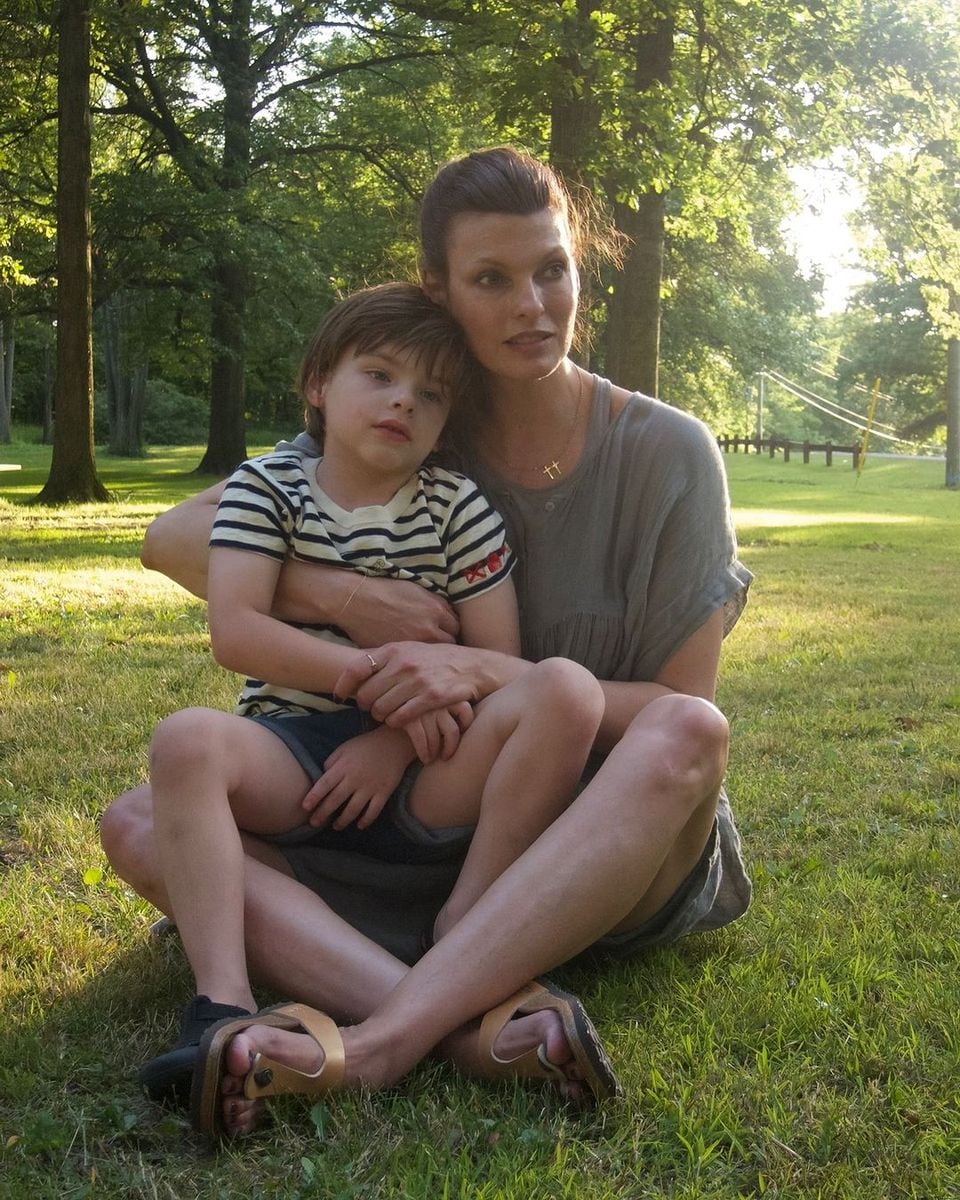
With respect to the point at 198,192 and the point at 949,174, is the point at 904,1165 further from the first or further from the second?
the point at 198,192

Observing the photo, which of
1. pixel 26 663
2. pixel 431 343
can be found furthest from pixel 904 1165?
pixel 26 663

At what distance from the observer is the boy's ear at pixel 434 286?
273cm

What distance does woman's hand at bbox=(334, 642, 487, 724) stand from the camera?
2.36m

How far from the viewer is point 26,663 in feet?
19.1

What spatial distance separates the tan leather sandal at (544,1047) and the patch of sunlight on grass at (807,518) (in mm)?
14783

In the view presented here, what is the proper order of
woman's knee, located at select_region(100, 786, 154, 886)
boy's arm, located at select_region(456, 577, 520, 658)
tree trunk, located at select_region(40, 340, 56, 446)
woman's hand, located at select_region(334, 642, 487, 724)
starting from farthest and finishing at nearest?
1. tree trunk, located at select_region(40, 340, 56, 446)
2. boy's arm, located at select_region(456, 577, 520, 658)
3. woman's knee, located at select_region(100, 786, 154, 886)
4. woman's hand, located at select_region(334, 642, 487, 724)

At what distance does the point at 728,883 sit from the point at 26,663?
4007mm

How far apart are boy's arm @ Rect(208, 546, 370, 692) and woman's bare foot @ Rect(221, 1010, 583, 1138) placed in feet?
2.15

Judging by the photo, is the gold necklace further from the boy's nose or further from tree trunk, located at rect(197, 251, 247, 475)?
tree trunk, located at rect(197, 251, 247, 475)

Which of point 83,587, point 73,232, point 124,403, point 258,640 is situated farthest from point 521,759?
point 124,403

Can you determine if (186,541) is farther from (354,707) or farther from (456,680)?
(456,680)

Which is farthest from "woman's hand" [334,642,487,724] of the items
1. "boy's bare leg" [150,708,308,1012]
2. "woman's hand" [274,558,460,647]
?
"boy's bare leg" [150,708,308,1012]

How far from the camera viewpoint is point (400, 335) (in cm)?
258

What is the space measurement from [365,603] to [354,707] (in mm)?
204
